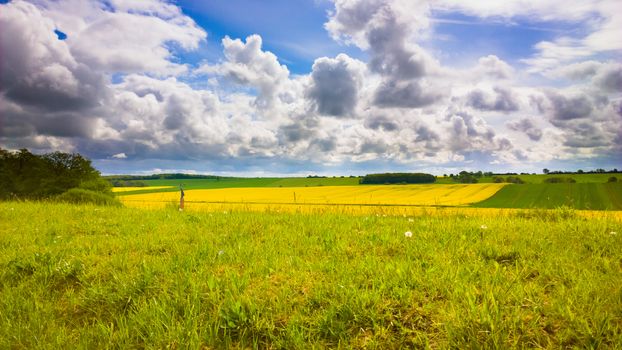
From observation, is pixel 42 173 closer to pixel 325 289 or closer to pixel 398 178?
pixel 325 289

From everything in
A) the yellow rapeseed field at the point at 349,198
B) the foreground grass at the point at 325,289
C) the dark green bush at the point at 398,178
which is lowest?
the yellow rapeseed field at the point at 349,198

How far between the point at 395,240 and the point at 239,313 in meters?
3.27

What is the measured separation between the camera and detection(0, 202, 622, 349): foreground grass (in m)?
3.20

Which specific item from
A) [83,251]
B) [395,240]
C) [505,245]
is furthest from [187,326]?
[505,245]

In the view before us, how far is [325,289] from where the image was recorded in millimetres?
3922

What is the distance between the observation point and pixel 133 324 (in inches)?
146

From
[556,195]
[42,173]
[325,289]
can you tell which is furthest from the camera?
[556,195]

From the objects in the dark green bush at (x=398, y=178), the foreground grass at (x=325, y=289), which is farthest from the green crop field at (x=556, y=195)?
the foreground grass at (x=325, y=289)

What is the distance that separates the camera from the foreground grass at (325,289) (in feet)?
10.5

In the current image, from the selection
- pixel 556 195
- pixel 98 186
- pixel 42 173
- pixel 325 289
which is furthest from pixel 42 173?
pixel 556 195

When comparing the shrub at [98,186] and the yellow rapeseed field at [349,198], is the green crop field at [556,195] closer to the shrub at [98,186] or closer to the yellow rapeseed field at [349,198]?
the yellow rapeseed field at [349,198]

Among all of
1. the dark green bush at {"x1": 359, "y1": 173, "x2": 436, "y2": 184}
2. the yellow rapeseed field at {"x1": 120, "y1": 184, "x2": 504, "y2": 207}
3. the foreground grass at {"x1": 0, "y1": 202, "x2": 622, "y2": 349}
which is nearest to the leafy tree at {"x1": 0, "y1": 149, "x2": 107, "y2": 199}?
the yellow rapeseed field at {"x1": 120, "y1": 184, "x2": 504, "y2": 207}

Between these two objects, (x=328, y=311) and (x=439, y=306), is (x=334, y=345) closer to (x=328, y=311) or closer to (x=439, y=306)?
(x=328, y=311)

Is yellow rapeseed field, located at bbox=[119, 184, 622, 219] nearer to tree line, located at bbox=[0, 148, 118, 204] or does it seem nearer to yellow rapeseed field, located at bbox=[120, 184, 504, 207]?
yellow rapeseed field, located at bbox=[120, 184, 504, 207]
